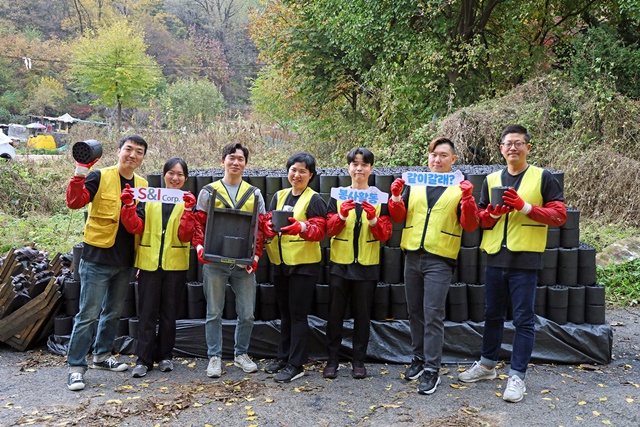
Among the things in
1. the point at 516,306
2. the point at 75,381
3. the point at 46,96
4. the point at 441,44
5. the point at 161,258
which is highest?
the point at 46,96

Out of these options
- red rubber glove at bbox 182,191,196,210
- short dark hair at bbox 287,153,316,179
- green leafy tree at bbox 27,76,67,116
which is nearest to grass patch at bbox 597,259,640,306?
short dark hair at bbox 287,153,316,179

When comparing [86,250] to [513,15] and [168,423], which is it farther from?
[513,15]

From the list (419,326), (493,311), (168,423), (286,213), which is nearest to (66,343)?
(168,423)

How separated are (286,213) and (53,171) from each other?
12.5 meters

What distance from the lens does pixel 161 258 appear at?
5.04 m

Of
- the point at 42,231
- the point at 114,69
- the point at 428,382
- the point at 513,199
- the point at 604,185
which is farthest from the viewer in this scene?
the point at 114,69

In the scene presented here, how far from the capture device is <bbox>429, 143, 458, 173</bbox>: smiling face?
187 inches

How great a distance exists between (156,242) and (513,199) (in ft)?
9.62

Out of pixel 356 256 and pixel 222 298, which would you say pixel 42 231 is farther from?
pixel 356 256

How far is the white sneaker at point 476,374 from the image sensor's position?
5.04 m

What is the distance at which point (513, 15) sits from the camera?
14.9m

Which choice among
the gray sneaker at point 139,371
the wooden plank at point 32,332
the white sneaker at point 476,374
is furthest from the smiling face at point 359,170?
the wooden plank at point 32,332

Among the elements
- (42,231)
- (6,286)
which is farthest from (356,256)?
(42,231)

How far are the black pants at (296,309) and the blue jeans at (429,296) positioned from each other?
84 cm
